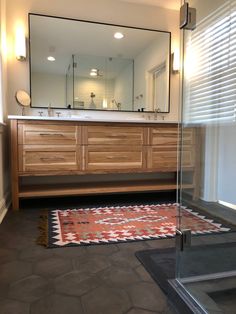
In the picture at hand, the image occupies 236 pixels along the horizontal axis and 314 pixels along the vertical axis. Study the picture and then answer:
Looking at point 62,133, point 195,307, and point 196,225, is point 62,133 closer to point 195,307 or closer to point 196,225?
point 196,225

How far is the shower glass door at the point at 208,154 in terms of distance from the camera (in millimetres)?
1291

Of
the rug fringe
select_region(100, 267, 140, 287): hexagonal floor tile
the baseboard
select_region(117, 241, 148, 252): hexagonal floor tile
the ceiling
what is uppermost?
the ceiling

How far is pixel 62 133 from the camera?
7.61 feet

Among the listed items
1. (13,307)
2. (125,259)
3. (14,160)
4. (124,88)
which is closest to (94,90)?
(124,88)

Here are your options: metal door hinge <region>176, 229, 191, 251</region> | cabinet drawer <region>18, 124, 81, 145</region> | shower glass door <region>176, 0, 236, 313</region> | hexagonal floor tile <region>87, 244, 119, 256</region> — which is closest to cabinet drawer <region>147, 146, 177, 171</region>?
shower glass door <region>176, 0, 236, 313</region>

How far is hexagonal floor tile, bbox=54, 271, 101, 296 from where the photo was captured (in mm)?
1086

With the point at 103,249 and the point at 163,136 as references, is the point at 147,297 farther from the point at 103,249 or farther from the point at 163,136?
the point at 163,136

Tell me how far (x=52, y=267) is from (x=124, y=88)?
83.7 inches

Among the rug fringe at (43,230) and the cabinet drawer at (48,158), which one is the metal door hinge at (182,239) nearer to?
the rug fringe at (43,230)

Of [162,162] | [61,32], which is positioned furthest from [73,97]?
[162,162]

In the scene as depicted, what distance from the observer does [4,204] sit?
2.21 m

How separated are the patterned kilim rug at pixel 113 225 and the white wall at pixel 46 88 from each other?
117cm

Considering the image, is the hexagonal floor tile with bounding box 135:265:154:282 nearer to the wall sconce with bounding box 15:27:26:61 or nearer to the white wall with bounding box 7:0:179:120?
the white wall with bounding box 7:0:179:120

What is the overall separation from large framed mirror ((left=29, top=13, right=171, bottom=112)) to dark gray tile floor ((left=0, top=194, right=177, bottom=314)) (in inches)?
64.3
